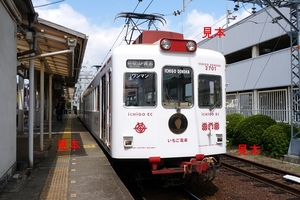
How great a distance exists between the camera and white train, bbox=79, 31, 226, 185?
562 centimetres

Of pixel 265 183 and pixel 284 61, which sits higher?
pixel 284 61

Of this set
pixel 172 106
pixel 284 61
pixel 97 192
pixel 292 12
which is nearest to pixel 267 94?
pixel 284 61

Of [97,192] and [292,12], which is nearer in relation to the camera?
[97,192]

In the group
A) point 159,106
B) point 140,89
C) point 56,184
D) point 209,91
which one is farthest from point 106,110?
point 209,91

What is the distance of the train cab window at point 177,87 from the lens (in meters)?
5.84

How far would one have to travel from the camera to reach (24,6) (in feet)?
19.9

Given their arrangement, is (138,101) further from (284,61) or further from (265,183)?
(284,61)

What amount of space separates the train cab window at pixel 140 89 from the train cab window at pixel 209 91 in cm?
97

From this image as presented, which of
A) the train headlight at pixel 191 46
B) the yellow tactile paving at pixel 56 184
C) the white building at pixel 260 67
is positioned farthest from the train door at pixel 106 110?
the white building at pixel 260 67

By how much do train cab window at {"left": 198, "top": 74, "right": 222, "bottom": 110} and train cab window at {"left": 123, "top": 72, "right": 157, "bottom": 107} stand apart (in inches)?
38.2

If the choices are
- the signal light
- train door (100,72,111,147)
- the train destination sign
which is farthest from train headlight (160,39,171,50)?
train door (100,72,111,147)

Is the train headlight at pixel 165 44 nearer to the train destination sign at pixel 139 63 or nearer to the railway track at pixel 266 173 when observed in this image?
the train destination sign at pixel 139 63

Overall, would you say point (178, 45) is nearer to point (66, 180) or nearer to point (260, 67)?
point (66, 180)

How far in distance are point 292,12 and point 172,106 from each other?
23.0 ft
